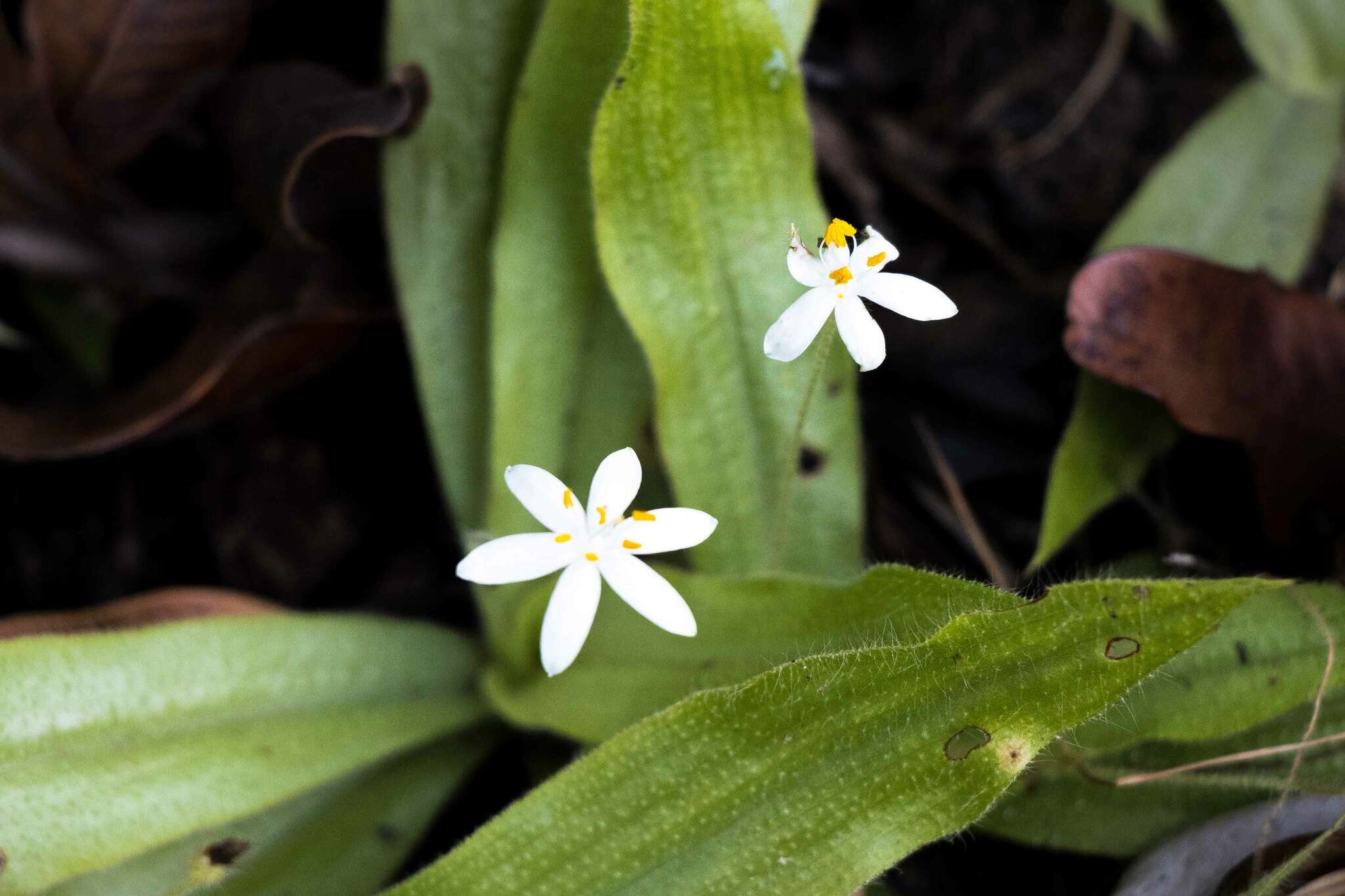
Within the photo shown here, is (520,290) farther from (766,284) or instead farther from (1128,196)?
(1128,196)

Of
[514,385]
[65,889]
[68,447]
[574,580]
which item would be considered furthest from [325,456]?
[574,580]

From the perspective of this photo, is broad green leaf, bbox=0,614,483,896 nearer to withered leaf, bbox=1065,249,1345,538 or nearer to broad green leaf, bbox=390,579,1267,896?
broad green leaf, bbox=390,579,1267,896

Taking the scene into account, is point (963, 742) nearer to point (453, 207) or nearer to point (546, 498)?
point (546, 498)

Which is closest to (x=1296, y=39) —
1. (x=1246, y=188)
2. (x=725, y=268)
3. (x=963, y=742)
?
(x=1246, y=188)

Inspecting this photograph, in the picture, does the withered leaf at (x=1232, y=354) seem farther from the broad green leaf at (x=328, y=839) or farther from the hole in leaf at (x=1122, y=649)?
the broad green leaf at (x=328, y=839)

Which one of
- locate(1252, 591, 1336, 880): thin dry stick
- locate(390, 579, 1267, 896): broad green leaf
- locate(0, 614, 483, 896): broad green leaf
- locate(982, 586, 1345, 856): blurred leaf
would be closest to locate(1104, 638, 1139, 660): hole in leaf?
locate(390, 579, 1267, 896): broad green leaf

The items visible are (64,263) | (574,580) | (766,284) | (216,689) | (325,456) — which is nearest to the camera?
(574,580)
